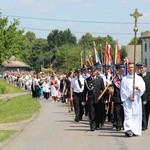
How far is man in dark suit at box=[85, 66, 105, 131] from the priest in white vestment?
171 cm

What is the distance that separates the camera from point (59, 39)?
543ft

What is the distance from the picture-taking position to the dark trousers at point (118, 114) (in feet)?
52.1

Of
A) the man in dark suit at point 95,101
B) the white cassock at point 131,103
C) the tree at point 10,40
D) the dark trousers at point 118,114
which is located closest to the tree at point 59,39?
the tree at point 10,40

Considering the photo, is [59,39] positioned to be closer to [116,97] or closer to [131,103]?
[116,97]

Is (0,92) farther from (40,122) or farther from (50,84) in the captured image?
(40,122)

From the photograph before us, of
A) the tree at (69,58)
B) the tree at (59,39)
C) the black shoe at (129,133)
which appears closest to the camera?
the black shoe at (129,133)

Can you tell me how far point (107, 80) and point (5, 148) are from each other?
5908mm

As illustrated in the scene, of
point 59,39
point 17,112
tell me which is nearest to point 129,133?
point 17,112

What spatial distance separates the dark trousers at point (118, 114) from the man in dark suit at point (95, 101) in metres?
0.63

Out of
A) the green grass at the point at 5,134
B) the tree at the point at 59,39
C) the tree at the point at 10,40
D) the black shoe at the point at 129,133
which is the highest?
the tree at the point at 59,39

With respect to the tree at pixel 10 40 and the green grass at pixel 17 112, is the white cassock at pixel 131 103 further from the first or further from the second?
the tree at pixel 10 40

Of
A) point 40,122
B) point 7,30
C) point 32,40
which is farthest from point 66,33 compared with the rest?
point 40,122

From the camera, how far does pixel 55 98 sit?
125 feet

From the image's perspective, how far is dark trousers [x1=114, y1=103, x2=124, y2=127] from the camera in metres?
15.9
